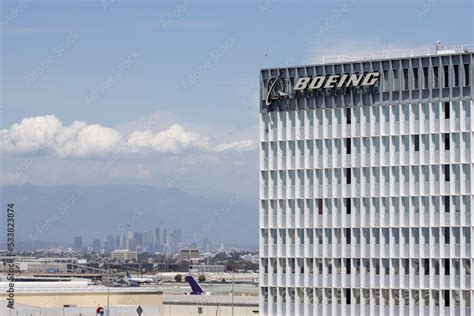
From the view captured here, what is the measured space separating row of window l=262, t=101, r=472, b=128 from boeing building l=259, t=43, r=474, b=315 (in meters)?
0.12

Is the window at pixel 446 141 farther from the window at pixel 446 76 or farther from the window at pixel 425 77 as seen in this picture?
the window at pixel 425 77

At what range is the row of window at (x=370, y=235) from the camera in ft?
473

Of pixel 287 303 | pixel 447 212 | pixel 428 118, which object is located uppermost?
pixel 428 118

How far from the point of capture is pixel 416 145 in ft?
482

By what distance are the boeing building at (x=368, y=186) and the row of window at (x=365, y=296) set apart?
12cm

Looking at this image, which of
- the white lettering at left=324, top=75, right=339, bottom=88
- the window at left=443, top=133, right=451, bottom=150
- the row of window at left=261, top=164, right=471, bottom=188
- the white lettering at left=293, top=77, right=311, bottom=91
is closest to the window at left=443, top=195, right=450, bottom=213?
the row of window at left=261, top=164, right=471, bottom=188

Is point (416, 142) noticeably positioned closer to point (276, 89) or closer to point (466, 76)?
point (466, 76)

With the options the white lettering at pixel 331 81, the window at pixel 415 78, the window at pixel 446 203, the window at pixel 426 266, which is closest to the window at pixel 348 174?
the white lettering at pixel 331 81

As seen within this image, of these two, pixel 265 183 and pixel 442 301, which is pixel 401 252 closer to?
pixel 442 301

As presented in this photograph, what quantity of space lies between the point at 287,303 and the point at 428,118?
28888 millimetres

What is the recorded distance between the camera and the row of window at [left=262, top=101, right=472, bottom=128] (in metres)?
145

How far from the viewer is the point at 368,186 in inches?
5935

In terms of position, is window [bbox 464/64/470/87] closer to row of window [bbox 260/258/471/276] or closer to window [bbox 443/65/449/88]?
window [bbox 443/65/449/88]

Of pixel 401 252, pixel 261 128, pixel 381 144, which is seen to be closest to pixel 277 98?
pixel 261 128
